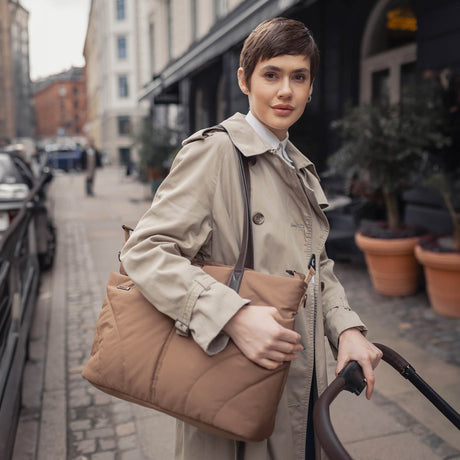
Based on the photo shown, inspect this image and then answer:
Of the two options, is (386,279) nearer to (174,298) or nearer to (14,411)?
(14,411)

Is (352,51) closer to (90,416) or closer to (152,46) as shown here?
(90,416)

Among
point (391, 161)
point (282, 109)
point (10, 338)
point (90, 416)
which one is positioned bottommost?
point (90, 416)

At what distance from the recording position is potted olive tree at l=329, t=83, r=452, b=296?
18.2 ft

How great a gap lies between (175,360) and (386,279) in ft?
16.4

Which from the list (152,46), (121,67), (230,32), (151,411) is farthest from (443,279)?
(121,67)

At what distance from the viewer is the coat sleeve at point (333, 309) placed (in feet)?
5.21

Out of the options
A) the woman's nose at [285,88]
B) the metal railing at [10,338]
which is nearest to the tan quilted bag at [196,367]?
the woman's nose at [285,88]

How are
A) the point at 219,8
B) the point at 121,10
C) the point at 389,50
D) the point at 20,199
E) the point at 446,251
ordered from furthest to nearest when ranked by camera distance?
the point at 121,10
the point at 219,8
the point at 389,50
the point at 20,199
the point at 446,251

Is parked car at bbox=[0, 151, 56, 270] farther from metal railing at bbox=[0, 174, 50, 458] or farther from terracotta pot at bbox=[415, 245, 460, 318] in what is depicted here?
terracotta pot at bbox=[415, 245, 460, 318]

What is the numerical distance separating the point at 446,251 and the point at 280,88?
13.8ft

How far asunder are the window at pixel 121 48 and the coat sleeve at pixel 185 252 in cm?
5079

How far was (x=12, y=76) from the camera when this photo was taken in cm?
6569

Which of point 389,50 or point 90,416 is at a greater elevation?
point 389,50

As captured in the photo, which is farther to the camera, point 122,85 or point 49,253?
point 122,85
